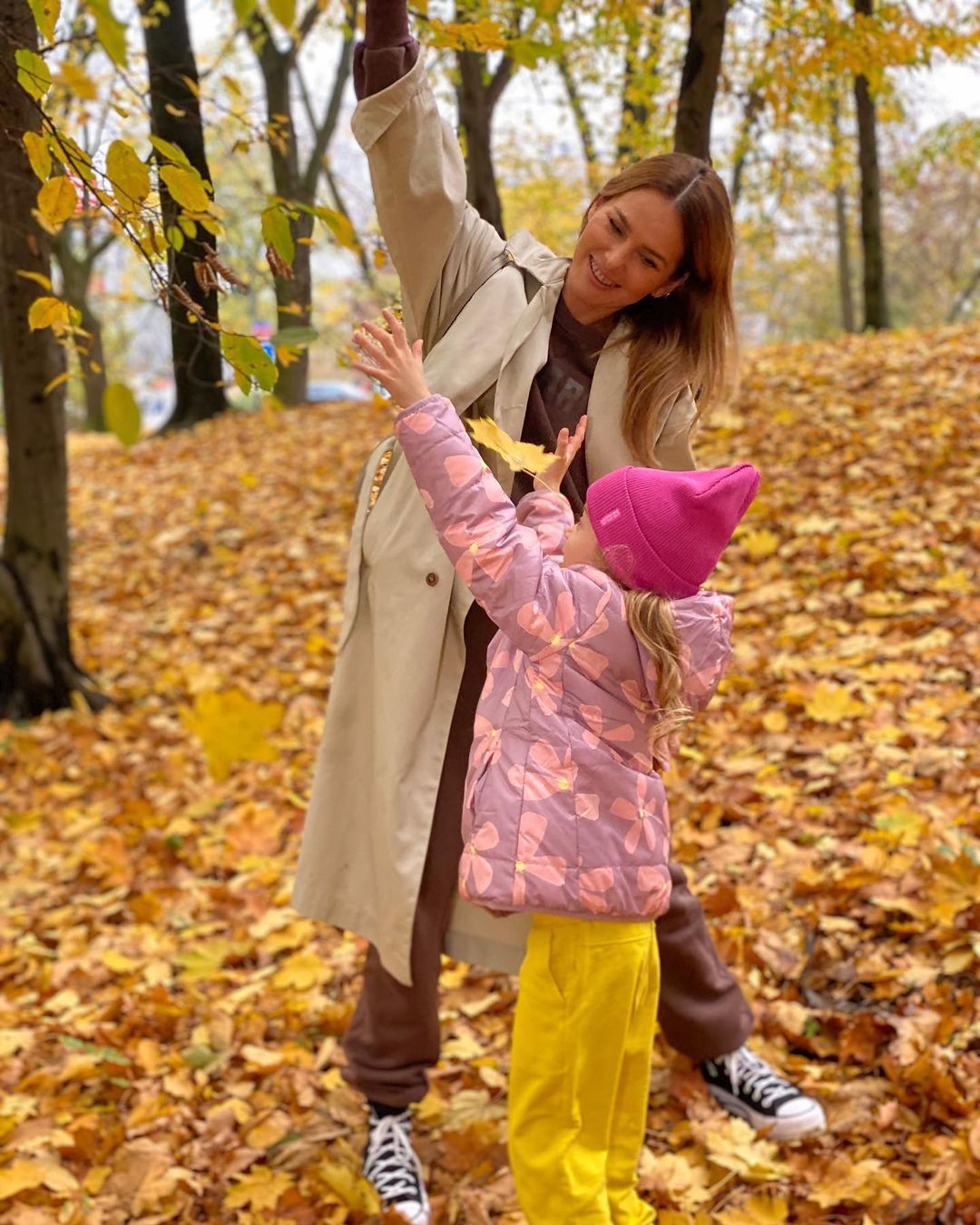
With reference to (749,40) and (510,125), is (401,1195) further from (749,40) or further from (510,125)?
(510,125)

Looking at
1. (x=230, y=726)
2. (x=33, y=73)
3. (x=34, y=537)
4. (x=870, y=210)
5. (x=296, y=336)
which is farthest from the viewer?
(x=870, y=210)

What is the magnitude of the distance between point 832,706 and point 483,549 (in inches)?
86.2

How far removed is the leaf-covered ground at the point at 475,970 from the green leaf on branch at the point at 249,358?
1.58 metres

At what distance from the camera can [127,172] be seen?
1.23m

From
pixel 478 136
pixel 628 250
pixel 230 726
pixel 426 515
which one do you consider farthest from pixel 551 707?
pixel 478 136

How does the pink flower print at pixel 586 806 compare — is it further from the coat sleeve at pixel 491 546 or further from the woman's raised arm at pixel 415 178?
the woman's raised arm at pixel 415 178

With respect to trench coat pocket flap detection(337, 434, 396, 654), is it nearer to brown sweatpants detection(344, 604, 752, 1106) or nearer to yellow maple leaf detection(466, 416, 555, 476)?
brown sweatpants detection(344, 604, 752, 1106)

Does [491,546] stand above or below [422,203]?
below

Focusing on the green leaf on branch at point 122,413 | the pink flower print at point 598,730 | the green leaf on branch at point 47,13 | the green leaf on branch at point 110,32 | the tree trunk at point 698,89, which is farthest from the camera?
the tree trunk at point 698,89

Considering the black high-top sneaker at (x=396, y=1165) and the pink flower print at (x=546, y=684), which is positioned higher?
the pink flower print at (x=546, y=684)

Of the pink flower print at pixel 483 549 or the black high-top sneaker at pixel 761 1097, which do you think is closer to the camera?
the pink flower print at pixel 483 549

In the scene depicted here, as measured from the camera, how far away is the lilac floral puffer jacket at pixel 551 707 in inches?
53.5

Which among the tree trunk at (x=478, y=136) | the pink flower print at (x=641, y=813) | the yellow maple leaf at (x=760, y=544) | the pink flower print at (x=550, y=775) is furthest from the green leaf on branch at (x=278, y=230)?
the tree trunk at (x=478, y=136)

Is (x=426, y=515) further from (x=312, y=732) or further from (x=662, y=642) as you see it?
(x=312, y=732)
